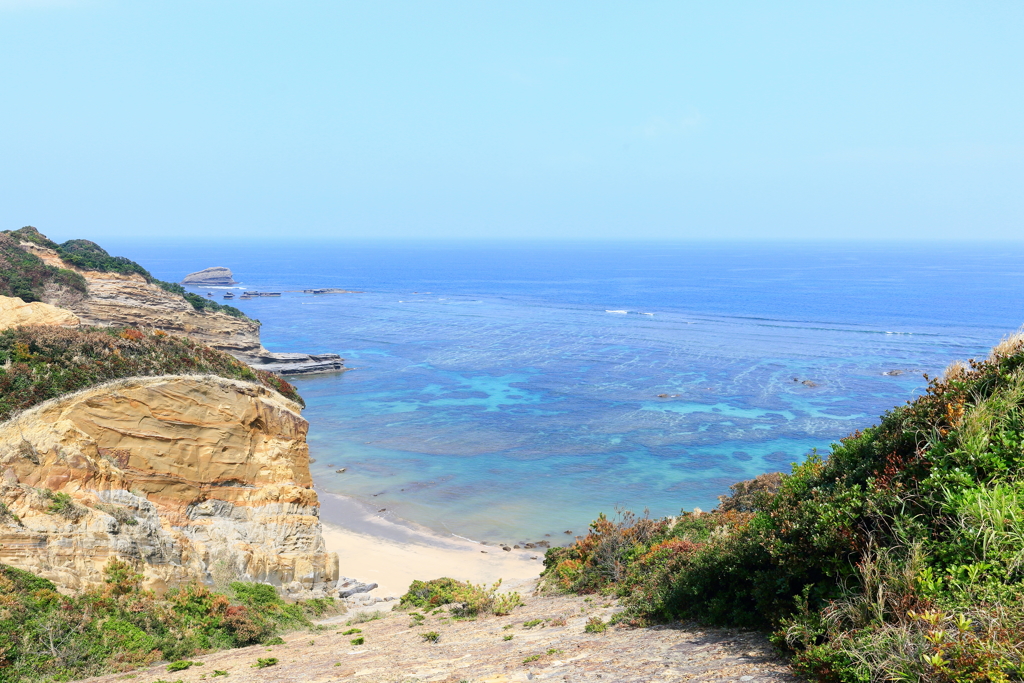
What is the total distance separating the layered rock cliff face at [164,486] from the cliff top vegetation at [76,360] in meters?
0.48

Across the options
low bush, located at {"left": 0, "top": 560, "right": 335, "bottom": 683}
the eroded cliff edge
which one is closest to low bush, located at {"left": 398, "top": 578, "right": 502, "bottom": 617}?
low bush, located at {"left": 0, "top": 560, "right": 335, "bottom": 683}

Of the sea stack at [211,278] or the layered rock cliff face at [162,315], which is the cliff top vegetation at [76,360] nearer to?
the layered rock cliff face at [162,315]

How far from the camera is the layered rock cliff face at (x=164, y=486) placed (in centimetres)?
1469

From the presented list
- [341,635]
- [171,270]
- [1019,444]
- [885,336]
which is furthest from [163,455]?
[171,270]

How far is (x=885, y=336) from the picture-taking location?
82500mm

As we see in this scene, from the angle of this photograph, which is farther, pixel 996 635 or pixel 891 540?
pixel 891 540

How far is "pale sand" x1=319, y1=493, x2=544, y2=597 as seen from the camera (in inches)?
1059

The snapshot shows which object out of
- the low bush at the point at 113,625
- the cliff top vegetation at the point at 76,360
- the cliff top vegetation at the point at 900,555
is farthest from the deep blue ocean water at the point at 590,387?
the cliff top vegetation at the point at 900,555

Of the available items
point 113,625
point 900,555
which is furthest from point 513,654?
point 113,625

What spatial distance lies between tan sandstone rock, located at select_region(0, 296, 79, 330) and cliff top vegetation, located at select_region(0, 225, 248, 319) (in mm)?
25200

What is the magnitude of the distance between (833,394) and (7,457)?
2248 inches

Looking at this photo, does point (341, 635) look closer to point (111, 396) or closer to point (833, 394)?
Answer: point (111, 396)

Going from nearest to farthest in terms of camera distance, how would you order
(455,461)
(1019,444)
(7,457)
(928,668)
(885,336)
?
(928,668) → (1019,444) → (7,457) → (455,461) → (885,336)

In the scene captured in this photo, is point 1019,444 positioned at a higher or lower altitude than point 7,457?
higher
